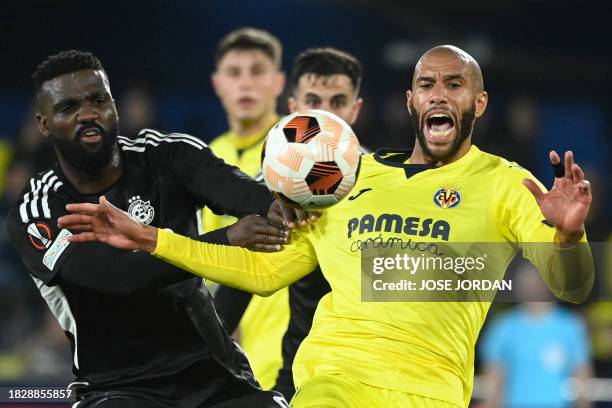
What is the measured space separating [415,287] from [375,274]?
0.17 metres

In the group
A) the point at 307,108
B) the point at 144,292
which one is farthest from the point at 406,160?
the point at 307,108

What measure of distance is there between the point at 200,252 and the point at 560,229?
1408 mm

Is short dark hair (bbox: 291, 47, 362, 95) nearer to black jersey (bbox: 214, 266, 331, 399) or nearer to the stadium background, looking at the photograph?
black jersey (bbox: 214, 266, 331, 399)

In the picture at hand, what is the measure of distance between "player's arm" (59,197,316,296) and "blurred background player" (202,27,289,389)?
1.62 metres

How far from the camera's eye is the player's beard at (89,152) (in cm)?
488

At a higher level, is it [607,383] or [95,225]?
[95,225]

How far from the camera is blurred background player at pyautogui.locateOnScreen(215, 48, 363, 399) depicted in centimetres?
597

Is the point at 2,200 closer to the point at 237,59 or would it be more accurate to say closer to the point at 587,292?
the point at 237,59

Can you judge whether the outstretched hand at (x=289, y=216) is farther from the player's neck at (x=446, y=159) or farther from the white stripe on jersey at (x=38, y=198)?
the white stripe on jersey at (x=38, y=198)

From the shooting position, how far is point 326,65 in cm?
666

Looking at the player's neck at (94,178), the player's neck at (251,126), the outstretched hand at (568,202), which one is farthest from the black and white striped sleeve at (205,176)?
the player's neck at (251,126)

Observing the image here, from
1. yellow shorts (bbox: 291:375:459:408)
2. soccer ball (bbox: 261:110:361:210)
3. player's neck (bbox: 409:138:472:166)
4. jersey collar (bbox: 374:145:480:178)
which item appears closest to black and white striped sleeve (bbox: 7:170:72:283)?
soccer ball (bbox: 261:110:361:210)

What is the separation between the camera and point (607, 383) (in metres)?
8.71

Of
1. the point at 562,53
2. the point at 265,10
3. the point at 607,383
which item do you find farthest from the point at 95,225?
the point at 562,53
